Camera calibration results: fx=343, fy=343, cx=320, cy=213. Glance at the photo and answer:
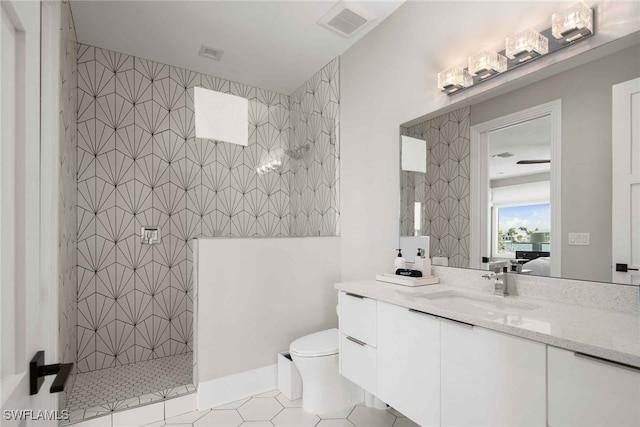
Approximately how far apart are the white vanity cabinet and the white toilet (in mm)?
158

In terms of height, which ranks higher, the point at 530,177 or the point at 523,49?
the point at 523,49

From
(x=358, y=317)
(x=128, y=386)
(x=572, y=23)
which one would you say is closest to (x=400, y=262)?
(x=358, y=317)

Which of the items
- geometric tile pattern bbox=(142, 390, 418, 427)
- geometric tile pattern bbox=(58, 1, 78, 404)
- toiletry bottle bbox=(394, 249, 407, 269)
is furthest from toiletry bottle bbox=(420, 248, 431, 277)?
geometric tile pattern bbox=(58, 1, 78, 404)

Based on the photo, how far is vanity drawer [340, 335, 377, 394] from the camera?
1754 mm

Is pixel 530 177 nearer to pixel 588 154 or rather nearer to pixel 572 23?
pixel 588 154

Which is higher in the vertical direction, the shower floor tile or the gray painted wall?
the gray painted wall

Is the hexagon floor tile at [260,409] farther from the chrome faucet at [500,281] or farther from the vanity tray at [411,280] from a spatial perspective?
the chrome faucet at [500,281]

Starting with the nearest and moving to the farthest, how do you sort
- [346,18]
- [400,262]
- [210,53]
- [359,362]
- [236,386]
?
1. [359,362]
2. [400,262]
3. [236,386]
4. [346,18]
5. [210,53]

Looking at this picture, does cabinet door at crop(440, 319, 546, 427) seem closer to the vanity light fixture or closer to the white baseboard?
the vanity light fixture

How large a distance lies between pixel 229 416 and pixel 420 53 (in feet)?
8.51

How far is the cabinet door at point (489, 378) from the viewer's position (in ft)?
3.54

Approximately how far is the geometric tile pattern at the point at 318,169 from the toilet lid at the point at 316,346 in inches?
35.2

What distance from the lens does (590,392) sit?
96 centimetres

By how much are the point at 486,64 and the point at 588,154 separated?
2.17 feet
